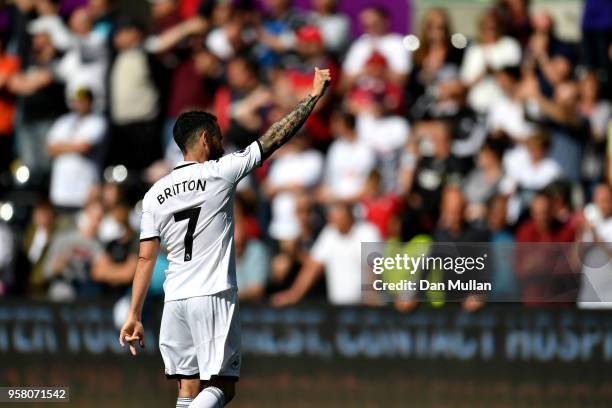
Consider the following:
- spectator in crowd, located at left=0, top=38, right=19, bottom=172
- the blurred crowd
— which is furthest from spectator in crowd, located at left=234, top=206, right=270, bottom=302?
spectator in crowd, located at left=0, top=38, right=19, bottom=172

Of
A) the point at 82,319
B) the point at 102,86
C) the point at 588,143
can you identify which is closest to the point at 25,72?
the point at 102,86

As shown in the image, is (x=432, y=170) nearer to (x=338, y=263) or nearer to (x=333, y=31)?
(x=338, y=263)

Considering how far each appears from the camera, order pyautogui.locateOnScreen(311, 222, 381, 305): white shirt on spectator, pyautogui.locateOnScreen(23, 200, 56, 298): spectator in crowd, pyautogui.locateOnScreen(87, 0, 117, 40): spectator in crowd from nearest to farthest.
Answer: pyautogui.locateOnScreen(311, 222, 381, 305): white shirt on spectator
pyautogui.locateOnScreen(23, 200, 56, 298): spectator in crowd
pyautogui.locateOnScreen(87, 0, 117, 40): spectator in crowd

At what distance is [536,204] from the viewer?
1319 cm

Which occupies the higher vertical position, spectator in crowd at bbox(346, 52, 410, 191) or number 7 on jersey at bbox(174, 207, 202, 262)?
spectator in crowd at bbox(346, 52, 410, 191)

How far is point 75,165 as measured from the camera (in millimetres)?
15719

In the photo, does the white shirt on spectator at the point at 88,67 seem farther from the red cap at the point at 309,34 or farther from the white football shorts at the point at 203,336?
the white football shorts at the point at 203,336

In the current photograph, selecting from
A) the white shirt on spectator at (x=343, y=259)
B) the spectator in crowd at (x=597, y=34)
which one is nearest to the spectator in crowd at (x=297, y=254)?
the white shirt on spectator at (x=343, y=259)

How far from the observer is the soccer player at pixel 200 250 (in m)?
8.59

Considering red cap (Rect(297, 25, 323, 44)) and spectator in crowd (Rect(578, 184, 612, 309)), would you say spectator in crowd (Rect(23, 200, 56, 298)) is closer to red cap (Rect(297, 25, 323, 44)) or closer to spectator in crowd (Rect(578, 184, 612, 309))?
red cap (Rect(297, 25, 323, 44))

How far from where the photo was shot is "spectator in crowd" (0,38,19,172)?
1644cm

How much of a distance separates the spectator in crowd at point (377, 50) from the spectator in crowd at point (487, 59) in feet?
2.35

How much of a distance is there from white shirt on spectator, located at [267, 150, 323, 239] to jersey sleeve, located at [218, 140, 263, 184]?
234 inches

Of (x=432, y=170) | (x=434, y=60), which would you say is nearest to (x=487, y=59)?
(x=434, y=60)
